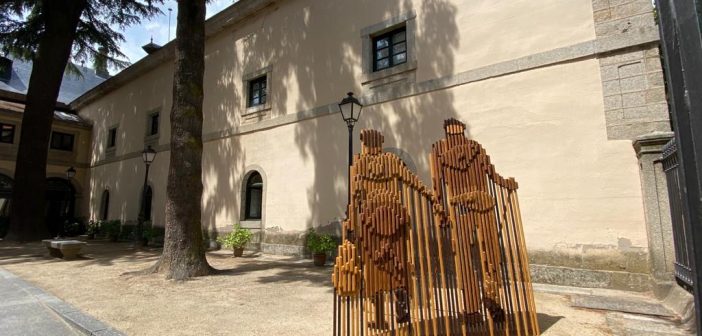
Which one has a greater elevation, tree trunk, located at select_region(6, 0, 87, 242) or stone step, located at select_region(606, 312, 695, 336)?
tree trunk, located at select_region(6, 0, 87, 242)

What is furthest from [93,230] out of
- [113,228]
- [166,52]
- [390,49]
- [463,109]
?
[463,109]

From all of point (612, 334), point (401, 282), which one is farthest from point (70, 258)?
point (612, 334)

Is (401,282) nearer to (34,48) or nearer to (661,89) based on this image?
(661,89)

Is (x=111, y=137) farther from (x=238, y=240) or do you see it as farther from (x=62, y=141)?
(x=238, y=240)

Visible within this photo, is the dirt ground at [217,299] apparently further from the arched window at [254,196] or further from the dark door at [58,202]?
the dark door at [58,202]

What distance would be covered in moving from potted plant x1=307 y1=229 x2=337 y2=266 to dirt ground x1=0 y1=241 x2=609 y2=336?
0.94 ft

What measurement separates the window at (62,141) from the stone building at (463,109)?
392 inches

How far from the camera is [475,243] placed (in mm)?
4078

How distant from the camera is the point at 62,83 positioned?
28.3 metres

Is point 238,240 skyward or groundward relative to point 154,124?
groundward

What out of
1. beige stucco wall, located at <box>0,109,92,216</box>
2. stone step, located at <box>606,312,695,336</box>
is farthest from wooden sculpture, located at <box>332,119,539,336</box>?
beige stucco wall, located at <box>0,109,92,216</box>

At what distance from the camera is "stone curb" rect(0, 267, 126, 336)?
4.07 metres

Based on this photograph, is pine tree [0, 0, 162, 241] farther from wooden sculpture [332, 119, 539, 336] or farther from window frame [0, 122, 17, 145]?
wooden sculpture [332, 119, 539, 336]

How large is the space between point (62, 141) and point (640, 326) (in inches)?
984
